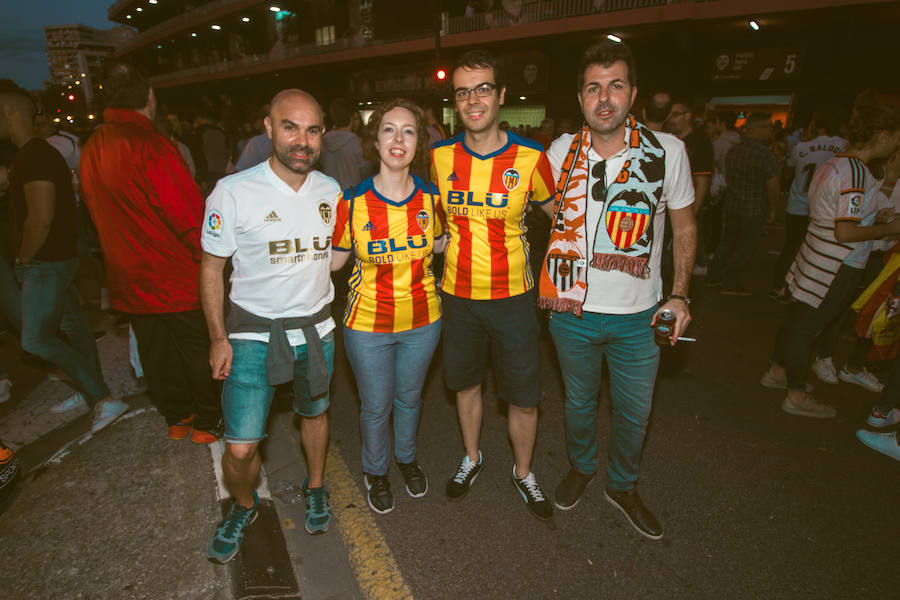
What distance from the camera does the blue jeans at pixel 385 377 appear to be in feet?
8.36

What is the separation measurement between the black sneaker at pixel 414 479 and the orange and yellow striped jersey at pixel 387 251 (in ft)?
3.31

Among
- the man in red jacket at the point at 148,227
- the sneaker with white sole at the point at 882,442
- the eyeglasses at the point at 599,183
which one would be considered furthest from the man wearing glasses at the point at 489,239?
the sneaker with white sole at the point at 882,442

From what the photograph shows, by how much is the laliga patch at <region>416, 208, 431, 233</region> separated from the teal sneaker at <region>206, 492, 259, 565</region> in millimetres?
1782

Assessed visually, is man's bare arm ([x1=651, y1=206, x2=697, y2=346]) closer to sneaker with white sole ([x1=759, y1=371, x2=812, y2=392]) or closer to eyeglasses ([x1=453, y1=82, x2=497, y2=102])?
eyeglasses ([x1=453, y1=82, x2=497, y2=102])

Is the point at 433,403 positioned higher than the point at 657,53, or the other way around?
the point at 657,53

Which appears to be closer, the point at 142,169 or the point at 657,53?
the point at 142,169

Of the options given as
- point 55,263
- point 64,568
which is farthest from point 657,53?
point 64,568

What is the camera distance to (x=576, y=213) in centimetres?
238

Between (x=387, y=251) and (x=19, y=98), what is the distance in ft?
10.4

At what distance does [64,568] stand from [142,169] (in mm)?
2164

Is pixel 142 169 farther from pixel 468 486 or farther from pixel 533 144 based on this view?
pixel 468 486

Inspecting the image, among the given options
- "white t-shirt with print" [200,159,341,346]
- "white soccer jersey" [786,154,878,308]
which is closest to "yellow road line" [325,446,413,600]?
"white t-shirt with print" [200,159,341,346]

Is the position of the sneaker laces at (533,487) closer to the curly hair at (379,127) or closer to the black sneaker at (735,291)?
the curly hair at (379,127)

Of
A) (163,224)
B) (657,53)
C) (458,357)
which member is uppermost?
(657,53)
